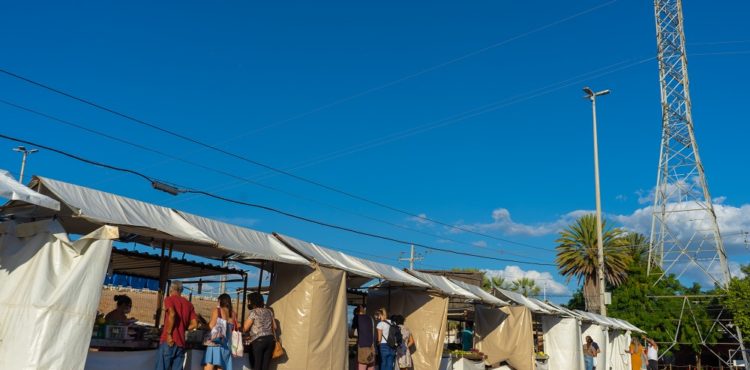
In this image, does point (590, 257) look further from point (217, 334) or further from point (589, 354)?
point (217, 334)

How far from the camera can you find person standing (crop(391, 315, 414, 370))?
14.1 m

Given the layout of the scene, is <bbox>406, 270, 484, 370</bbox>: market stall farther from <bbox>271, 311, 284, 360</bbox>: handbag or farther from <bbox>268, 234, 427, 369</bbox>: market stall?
<bbox>271, 311, 284, 360</bbox>: handbag

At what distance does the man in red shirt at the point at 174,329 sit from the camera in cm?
891

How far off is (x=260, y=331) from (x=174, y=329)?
1.82 metres

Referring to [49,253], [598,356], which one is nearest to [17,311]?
[49,253]

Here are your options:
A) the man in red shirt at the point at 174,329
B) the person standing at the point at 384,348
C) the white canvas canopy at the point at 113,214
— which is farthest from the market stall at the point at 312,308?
the white canvas canopy at the point at 113,214

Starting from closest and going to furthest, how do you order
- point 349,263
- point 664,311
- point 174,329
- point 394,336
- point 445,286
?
Result: point 174,329
point 349,263
point 394,336
point 445,286
point 664,311

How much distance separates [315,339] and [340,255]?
7.12 feet

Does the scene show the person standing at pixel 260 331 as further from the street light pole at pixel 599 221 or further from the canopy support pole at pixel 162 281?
the street light pole at pixel 599 221

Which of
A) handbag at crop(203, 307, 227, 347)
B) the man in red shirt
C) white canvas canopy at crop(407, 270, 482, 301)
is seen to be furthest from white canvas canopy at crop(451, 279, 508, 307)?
the man in red shirt

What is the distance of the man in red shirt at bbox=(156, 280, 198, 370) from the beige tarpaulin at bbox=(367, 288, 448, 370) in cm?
733

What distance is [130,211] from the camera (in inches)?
342

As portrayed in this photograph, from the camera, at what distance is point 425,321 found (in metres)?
15.4

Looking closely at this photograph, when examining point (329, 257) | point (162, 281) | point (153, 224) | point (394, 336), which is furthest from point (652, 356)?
point (153, 224)
